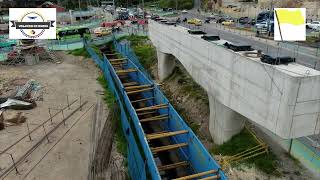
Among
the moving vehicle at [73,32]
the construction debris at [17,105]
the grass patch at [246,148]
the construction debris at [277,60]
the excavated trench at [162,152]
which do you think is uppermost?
the moving vehicle at [73,32]

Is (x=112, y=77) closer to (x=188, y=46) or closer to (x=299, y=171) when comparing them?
(x=188, y=46)

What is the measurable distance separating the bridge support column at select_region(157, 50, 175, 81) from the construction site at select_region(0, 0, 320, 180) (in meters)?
0.13

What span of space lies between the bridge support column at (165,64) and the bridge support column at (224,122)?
51.5 feet

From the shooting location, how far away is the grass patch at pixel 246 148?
22.1 meters

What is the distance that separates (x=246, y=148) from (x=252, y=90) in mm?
5395

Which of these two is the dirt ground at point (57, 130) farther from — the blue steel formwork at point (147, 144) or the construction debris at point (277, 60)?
the construction debris at point (277, 60)

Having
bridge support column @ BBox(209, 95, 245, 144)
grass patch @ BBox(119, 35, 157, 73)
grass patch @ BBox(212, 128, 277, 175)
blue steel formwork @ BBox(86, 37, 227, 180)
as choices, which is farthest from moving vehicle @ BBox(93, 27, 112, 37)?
grass patch @ BBox(212, 128, 277, 175)

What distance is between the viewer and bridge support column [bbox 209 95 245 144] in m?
24.5

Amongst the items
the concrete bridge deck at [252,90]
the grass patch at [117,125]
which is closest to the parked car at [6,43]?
Answer: the grass patch at [117,125]

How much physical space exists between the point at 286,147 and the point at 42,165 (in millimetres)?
17912

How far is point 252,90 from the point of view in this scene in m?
20.7

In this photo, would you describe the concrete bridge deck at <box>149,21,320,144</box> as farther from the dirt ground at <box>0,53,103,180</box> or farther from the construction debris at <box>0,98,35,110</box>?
the construction debris at <box>0,98,35,110</box>

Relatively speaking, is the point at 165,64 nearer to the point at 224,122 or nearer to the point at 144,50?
the point at 144,50

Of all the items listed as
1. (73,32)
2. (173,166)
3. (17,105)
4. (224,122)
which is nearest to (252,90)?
(224,122)
